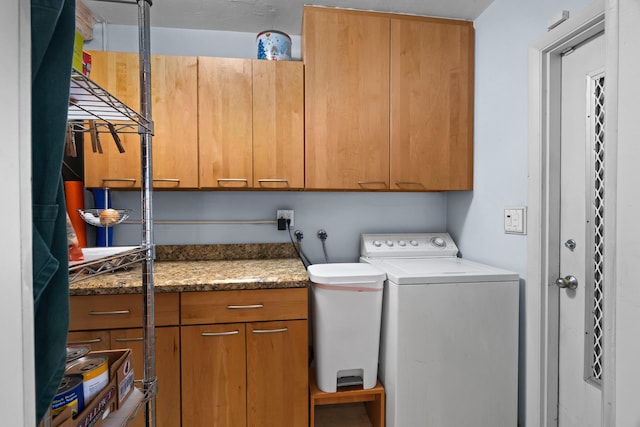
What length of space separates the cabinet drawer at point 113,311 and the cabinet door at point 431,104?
1362mm

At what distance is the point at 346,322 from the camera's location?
1.59 m

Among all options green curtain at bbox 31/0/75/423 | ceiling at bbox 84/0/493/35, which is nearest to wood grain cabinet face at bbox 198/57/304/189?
ceiling at bbox 84/0/493/35

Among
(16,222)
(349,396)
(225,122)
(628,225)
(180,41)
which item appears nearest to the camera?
(16,222)

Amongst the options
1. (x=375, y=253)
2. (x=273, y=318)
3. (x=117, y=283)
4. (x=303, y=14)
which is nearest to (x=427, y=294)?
(x=375, y=253)

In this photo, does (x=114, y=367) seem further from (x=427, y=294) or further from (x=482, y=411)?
(x=482, y=411)

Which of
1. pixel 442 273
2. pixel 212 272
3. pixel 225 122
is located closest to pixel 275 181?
pixel 225 122

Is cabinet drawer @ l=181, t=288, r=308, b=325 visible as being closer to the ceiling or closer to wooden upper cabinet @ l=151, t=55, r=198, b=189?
wooden upper cabinet @ l=151, t=55, r=198, b=189

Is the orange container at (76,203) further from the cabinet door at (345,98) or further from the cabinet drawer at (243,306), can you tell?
the cabinet door at (345,98)

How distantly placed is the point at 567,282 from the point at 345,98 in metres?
1.41

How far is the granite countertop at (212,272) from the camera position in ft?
4.65

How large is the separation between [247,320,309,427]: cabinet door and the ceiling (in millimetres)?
1722

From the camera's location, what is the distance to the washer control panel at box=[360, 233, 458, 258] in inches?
81.0

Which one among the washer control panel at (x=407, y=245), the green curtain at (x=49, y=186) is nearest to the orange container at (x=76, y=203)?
the green curtain at (x=49, y=186)

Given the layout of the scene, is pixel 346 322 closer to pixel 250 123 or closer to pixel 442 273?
pixel 442 273
